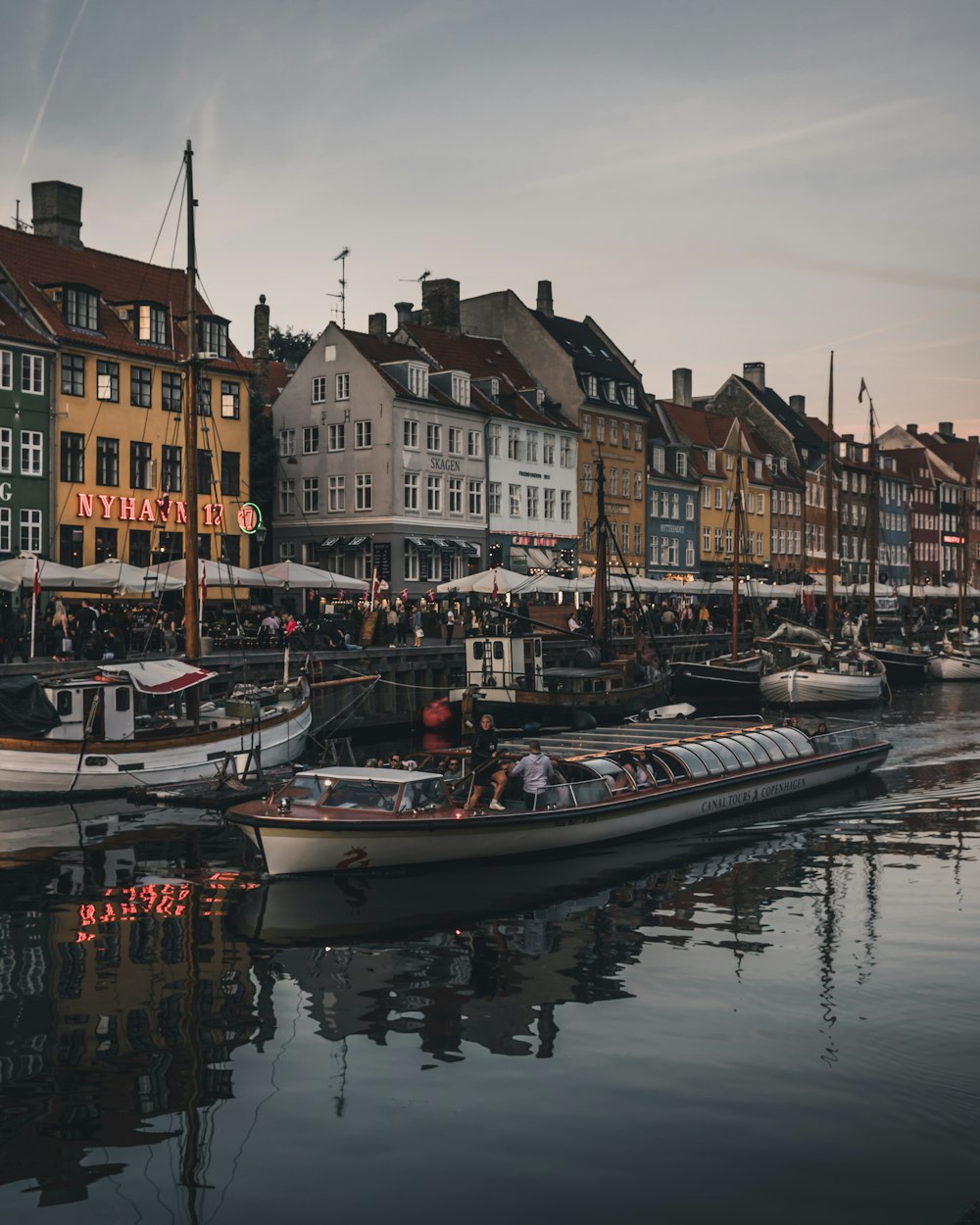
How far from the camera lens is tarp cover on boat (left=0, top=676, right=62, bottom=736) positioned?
27633mm

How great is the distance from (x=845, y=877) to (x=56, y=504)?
39156mm

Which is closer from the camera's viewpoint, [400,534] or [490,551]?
[400,534]

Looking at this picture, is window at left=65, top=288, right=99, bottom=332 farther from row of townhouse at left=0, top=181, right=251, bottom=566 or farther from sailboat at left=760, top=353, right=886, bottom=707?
sailboat at left=760, top=353, right=886, bottom=707

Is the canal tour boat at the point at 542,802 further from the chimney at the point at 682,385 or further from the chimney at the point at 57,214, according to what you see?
the chimney at the point at 682,385

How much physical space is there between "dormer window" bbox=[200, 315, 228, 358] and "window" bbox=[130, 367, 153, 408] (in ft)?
9.65

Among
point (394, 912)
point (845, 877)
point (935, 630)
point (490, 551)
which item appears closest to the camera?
point (394, 912)

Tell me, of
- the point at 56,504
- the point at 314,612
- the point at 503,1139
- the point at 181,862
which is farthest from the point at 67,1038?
the point at 56,504

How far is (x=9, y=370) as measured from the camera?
169 feet

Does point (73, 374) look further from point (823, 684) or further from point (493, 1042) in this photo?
point (493, 1042)

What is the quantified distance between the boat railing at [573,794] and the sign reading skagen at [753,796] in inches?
139

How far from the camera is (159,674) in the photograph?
2939 centimetres

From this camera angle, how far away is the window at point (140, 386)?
187 ft

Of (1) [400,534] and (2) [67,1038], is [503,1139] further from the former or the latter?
(1) [400,534]

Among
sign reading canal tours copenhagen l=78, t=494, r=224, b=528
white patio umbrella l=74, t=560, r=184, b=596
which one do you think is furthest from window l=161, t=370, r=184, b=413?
white patio umbrella l=74, t=560, r=184, b=596
